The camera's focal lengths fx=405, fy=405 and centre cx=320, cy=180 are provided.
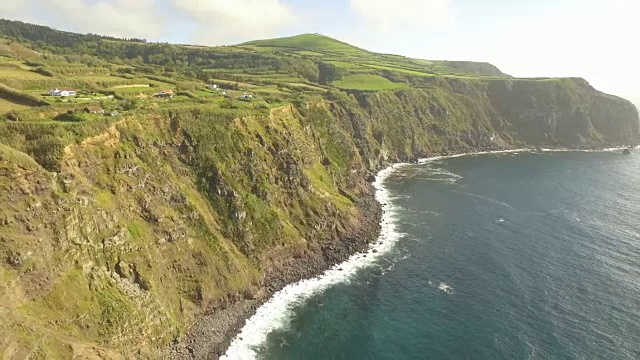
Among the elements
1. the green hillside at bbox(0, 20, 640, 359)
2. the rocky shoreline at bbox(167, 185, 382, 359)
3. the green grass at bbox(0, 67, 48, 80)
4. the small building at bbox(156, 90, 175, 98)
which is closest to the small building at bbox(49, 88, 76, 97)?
the green hillside at bbox(0, 20, 640, 359)

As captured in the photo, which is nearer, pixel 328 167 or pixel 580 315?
pixel 580 315

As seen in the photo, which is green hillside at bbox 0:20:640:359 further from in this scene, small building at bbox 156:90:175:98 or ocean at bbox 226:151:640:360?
ocean at bbox 226:151:640:360

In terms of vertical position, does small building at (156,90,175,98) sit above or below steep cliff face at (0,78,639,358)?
above

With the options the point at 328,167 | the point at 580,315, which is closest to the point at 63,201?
the point at 328,167

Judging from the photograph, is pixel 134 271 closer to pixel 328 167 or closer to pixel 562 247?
pixel 328 167

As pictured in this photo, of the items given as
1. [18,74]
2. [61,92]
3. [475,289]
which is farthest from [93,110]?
[475,289]

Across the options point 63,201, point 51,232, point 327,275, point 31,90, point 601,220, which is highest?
point 31,90

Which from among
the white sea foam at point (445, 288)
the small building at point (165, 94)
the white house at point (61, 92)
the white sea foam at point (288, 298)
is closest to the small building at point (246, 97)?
the small building at point (165, 94)

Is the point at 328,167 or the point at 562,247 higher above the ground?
the point at 328,167
